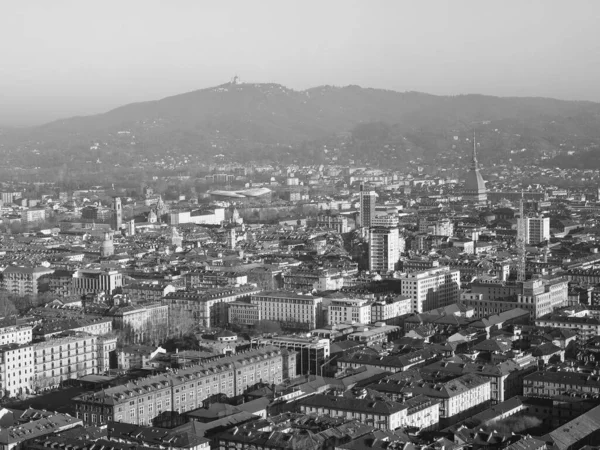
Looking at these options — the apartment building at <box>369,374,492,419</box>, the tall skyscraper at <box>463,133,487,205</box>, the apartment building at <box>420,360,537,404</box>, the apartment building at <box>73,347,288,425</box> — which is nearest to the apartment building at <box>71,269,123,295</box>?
the apartment building at <box>73,347,288,425</box>

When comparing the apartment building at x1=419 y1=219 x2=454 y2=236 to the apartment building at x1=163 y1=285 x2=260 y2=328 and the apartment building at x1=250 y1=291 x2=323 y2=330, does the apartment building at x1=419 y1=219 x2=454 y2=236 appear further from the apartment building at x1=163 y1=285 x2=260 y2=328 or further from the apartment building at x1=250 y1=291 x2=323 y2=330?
the apartment building at x1=250 y1=291 x2=323 y2=330

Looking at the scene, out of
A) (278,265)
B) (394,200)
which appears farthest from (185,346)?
(394,200)

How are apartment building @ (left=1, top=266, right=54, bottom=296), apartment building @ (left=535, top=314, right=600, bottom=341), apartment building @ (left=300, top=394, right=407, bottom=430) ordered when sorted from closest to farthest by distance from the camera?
apartment building @ (left=300, top=394, right=407, bottom=430) → apartment building @ (left=535, top=314, right=600, bottom=341) → apartment building @ (left=1, top=266, right=54, bottom=296)

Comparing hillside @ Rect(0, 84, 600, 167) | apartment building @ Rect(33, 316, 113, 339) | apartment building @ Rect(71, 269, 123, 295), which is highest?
hillside @ Rect(0, 84, 600, 167)

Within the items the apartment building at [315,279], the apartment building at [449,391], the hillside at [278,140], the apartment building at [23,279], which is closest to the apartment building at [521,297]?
the apartment building at [315,279]

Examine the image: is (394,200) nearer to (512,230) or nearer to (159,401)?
(512,230)

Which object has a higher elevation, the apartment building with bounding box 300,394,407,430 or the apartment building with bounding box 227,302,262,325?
the apartment building with bounding box 300,394,407,430

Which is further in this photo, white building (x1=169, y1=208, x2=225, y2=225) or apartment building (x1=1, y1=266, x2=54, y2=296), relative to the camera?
white building (x1=169, y1=208, x2=225, y2=225)
